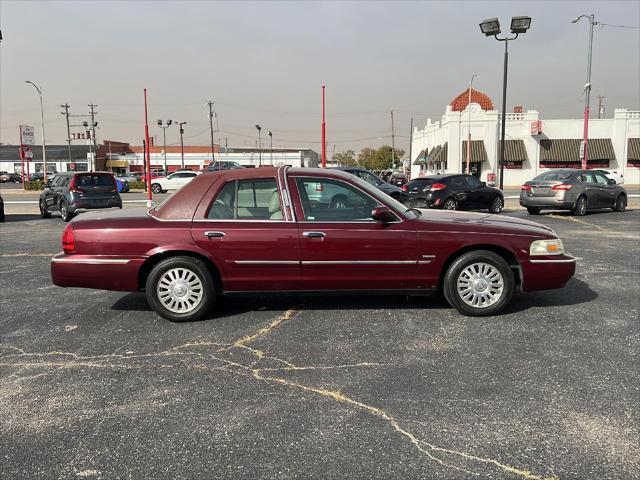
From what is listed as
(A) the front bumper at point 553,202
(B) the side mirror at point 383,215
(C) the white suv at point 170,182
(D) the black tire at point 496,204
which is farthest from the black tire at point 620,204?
(C) the white suv at point 170,182

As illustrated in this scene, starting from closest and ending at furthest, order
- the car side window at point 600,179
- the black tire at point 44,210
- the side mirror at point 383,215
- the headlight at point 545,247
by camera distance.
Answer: the side mirror at point 383,215
the headlight at point 545,247
the car side window at point 600,179
the black tire at point 44,210

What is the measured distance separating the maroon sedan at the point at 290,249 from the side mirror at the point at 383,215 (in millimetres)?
16

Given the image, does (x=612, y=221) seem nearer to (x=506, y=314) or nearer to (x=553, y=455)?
(x=506, y=314)

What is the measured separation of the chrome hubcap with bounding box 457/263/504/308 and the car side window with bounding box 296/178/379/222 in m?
1.16

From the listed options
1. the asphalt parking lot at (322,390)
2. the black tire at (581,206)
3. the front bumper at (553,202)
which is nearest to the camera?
the asphalt parking lot at (322,390)

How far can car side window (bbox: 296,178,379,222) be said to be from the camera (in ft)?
17.2

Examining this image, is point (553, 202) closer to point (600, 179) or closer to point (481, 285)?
point (600, 179)

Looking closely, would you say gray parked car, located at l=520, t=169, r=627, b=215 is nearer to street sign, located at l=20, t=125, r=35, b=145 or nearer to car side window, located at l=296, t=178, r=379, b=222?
car side window, located at l=296, t=178, r=379, b=222

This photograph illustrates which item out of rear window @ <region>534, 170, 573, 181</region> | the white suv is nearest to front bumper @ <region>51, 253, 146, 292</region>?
rear window @ <region>534, 170, 573, 181</region>

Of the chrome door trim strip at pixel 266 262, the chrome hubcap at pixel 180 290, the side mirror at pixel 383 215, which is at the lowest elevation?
the chrome hubcap at pixel 180 290

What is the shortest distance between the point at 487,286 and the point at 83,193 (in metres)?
14.2

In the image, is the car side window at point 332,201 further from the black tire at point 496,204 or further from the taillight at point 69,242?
the black tire at point 496,204

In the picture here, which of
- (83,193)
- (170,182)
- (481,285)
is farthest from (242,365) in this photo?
(170,182)

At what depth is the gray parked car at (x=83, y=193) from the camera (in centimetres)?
1602
